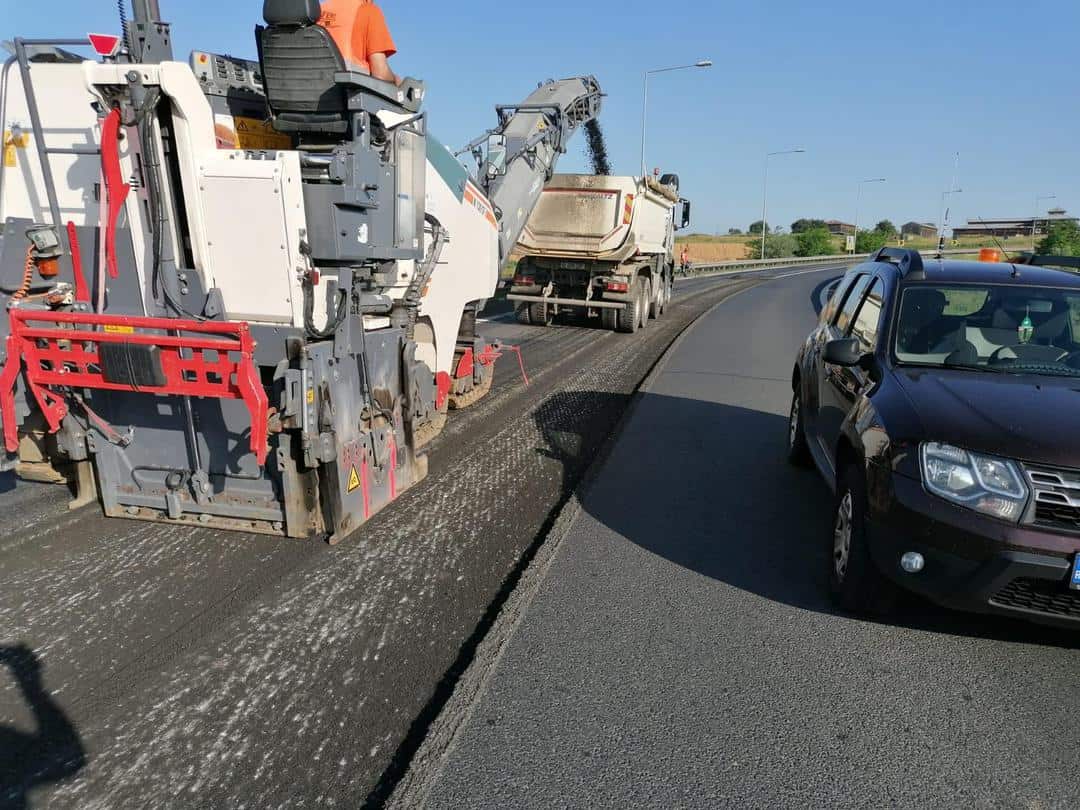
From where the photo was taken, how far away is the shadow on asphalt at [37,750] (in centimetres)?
254

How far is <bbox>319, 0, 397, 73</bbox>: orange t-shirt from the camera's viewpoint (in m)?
4.78

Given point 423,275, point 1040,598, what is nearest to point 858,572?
point 1040,598

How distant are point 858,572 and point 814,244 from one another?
69.7 meters

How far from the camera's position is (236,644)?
3412 mm

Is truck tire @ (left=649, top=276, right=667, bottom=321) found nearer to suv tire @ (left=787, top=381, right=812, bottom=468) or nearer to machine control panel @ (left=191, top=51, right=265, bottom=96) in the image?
suv tire @ (left=787, top=381, right=812, bottom=468)

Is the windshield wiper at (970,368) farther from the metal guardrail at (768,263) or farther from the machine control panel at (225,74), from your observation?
the metal guardrail at (768,263)

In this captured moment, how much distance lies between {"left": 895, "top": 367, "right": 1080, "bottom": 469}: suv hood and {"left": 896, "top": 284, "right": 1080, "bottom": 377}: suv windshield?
197 millimetres

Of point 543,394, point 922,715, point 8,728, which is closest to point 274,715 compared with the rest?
point 8,728

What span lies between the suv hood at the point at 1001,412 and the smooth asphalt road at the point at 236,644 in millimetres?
2337

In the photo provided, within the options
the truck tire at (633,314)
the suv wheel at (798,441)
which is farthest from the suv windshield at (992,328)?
the truck tire at (633,314)

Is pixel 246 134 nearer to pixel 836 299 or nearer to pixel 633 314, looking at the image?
pixel 836 299

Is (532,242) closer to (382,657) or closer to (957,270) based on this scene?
(957,270)

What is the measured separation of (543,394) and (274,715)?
6.28 metres

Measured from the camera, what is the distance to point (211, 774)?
8.56 feet
